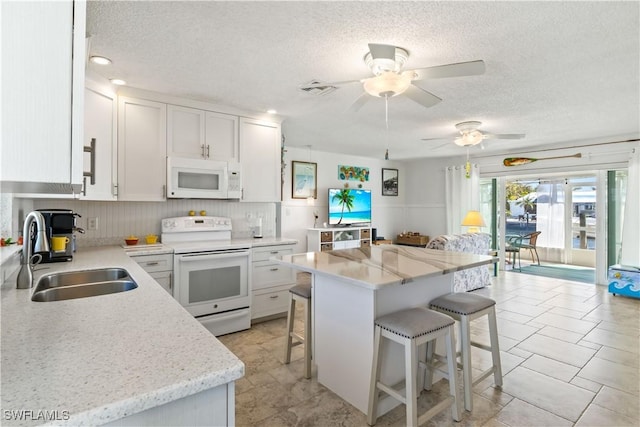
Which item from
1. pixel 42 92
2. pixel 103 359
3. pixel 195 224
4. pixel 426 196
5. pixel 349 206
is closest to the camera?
pixel 42 92

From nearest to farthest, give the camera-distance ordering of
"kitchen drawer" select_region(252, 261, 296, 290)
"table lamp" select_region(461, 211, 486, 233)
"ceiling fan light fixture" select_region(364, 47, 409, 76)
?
1. "ceiling fan light fixture" select_region(364, 47, 409, 76)
2. "kitchen drawer" select_region(252, 261, 296, 290)
3. "table lamp" select_region(461, 211, 486, 233)

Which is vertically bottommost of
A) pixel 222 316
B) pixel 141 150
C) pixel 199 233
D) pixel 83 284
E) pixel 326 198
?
pixel 222 316

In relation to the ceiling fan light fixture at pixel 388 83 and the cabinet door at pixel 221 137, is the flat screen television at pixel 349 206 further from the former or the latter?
the ceiling fan light fixture at pixel 388 83

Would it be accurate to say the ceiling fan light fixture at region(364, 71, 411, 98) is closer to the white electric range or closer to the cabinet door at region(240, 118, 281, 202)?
the cabinet door at region(240, 118, 281, 202)

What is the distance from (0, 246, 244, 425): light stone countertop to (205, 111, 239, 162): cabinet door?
94.8 inches

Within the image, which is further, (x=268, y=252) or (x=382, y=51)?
(x=268, y=252)

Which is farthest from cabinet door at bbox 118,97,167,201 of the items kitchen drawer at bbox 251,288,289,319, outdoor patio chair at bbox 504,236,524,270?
outdoor patio chair at bbox 504,236,524,270

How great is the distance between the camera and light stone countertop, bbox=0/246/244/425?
648 mm

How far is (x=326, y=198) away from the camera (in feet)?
21.2

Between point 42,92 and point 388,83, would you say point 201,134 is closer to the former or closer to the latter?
point 388,83

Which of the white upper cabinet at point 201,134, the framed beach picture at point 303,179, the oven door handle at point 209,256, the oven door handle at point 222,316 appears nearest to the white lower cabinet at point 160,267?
the oven door handle at point 209,256

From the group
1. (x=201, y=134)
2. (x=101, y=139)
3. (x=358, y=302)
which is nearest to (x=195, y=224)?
(x=201, y=134)

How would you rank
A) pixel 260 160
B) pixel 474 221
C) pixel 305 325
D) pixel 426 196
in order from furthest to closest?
pixel 426 196, pixel 474 221, pixel 260 160, pixel 305 325

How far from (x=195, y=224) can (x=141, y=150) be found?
0.90 meters
